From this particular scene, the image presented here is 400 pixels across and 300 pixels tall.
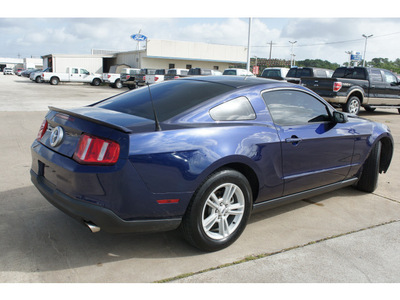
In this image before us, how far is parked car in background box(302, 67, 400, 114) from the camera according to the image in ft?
41.1

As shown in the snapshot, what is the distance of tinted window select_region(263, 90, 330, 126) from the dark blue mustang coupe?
0.01 metres

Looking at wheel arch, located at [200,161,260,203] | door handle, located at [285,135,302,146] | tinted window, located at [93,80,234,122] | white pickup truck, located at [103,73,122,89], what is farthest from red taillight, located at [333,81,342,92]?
white pickup truck, located at [103,73,122,89]

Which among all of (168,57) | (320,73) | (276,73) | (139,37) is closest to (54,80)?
(139,37)

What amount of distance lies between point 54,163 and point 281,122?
222 centimetres

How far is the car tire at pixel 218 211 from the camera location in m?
3.04

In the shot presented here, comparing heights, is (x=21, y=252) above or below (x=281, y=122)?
below

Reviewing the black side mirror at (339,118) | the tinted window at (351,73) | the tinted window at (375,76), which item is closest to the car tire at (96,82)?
the tinted window at (351,73)

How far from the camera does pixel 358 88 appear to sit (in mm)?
13078

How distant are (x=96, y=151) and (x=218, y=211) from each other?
1.20 meters

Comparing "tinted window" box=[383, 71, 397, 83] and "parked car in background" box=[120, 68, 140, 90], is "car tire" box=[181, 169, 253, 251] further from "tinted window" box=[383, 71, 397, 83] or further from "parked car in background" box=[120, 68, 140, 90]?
"parked car in background" box=[120, 68, 140, 90]

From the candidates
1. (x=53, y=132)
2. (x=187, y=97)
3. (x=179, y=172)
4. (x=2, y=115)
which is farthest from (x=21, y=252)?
(x=2, y=115)
